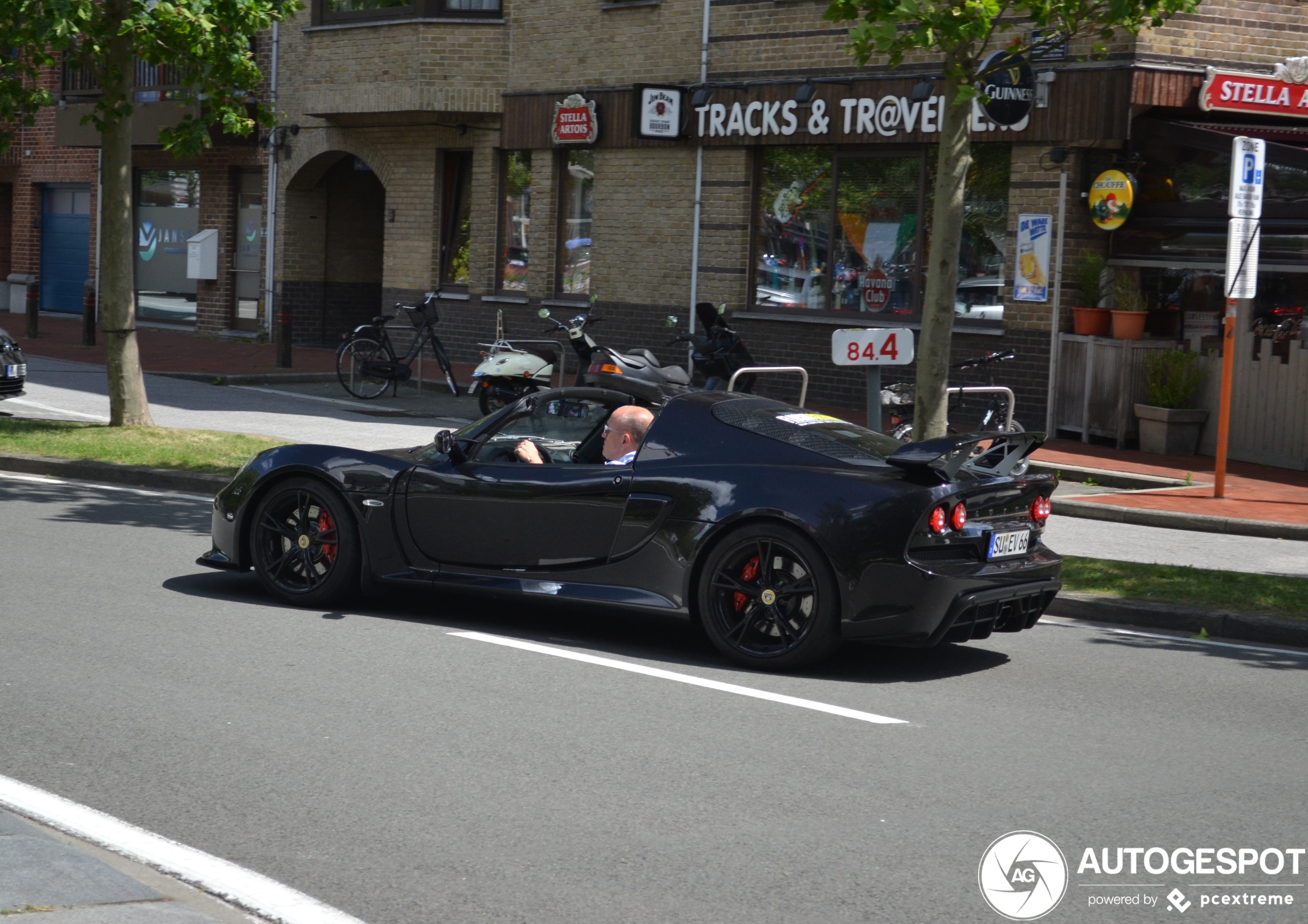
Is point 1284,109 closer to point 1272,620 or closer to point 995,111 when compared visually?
point 995,111

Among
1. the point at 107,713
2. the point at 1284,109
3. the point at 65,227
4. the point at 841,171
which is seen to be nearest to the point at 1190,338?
the point at 1284,109

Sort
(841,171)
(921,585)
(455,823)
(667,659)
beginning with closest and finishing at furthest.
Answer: (455,823), (921,585), (667,659), (841,171)

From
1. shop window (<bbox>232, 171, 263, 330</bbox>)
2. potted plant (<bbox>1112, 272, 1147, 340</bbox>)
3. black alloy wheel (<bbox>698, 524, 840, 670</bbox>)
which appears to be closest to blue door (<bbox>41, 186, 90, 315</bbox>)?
shop window (<bbox>232, 171, 263, 330</bbox>)

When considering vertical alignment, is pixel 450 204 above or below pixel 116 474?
A: above

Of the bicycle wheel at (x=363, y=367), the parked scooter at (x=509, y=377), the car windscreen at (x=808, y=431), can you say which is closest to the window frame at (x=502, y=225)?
the bicycle wheel at (x=363, y=367)

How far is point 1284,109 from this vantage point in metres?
16.7

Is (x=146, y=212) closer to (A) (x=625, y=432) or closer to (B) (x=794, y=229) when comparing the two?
(B) (x=794, y=229)

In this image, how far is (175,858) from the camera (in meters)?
4.57

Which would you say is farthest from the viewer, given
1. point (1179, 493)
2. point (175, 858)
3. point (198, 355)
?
point (198, 355)

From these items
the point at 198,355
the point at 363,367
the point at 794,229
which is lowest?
the point at 198,355

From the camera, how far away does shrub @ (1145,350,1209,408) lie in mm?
15992

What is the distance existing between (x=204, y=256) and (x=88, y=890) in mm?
25294

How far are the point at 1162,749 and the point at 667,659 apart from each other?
2295mm

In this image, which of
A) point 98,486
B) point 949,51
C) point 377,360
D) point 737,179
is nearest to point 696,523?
point 949,51
